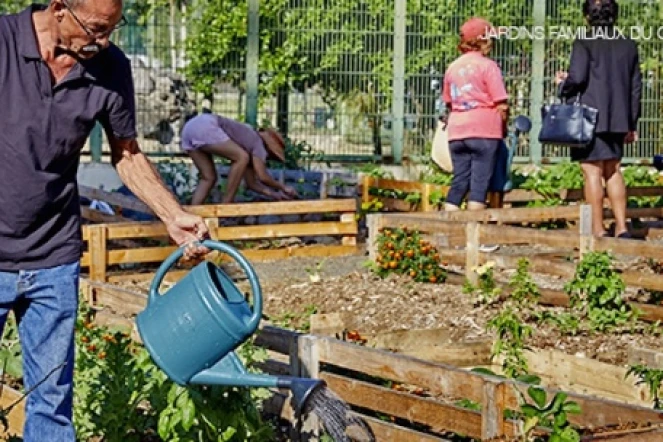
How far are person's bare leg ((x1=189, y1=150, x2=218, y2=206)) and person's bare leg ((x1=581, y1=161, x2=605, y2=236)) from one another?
361 centimetres

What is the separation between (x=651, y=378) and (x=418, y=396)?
955 millimetres

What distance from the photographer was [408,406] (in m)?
6.49

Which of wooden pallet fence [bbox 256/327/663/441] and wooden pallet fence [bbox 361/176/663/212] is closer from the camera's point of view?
wooden pallet fence [bbox 256/327/663/441]

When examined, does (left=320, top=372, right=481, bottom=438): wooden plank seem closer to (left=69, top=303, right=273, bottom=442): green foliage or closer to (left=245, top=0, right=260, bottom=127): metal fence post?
(left=69, top=303, right=273, bottom=442): green foliage

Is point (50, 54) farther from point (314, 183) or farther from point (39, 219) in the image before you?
point (314, 183)

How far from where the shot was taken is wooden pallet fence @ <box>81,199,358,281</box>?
37.1 feet

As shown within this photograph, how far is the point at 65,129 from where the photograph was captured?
203 inches

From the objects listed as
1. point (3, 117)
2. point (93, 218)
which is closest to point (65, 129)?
point (3, 117)

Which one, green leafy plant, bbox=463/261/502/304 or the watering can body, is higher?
the watering can body

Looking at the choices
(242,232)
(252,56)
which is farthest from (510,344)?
(252,56)

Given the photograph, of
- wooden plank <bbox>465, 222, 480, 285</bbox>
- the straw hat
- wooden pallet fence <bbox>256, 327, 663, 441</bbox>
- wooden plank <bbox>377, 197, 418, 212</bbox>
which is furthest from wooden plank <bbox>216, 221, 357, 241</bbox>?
wooden pallet fence <bbox>256, 327, 663, 441</bbox>

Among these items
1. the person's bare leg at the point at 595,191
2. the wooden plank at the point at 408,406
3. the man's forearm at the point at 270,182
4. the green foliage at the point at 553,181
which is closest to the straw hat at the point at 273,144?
the man's forearm at the point at 270,182

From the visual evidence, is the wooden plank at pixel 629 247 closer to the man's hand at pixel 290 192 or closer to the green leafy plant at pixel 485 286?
the green leafy plant at pixel 485 286

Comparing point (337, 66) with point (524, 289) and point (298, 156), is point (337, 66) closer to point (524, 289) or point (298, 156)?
point (298, 156)
